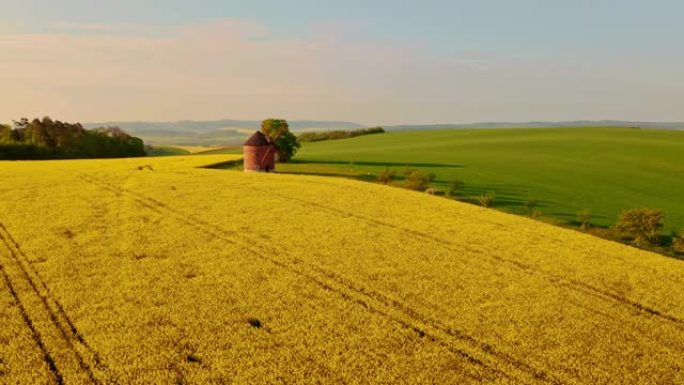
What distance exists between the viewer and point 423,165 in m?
45.7

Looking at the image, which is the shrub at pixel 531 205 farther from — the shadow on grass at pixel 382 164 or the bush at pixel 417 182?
the shadow on grass at pixel 382 164

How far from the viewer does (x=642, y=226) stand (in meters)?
22.7

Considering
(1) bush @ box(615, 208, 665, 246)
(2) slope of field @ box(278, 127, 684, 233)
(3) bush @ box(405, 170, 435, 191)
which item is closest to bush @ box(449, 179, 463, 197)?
(2) slope of field @ box(278, 127, 684, 233)

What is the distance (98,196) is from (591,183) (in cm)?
3440

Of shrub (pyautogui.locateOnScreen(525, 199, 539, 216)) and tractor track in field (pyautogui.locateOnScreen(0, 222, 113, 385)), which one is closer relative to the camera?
tractor track in field (pyautogui.locateOnScreen(0, 222, 113, 385))

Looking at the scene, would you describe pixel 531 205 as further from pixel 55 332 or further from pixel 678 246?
pixel 55 332

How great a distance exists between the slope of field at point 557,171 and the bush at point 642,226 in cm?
226

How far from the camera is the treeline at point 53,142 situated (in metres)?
54.4

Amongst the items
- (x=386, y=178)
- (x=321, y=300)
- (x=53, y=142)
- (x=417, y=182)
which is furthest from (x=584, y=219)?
(x=53, y=142)

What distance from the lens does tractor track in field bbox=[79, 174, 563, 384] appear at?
364 inches

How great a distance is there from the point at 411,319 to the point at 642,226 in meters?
17.0

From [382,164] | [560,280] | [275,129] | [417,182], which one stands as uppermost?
[275,129]

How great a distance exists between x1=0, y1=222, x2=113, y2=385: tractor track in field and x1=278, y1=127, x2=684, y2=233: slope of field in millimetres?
22481

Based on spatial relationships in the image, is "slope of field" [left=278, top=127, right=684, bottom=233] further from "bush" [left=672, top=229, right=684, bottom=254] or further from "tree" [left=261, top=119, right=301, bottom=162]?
"bush" [left=672, top=229, right=684, bottom=254]
